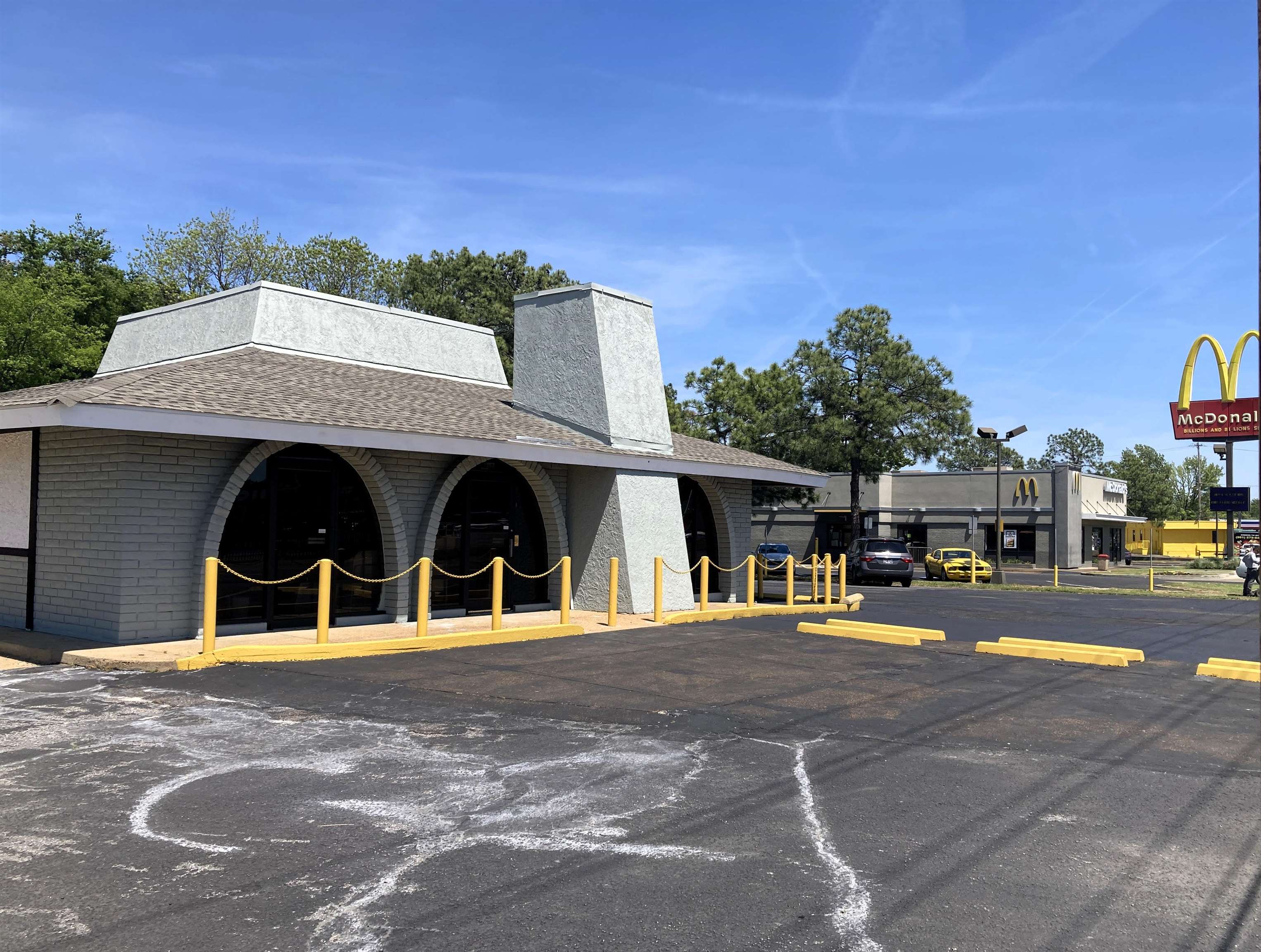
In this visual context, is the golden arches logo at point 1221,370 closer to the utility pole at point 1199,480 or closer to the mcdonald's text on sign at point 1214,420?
the mcdonald's text on sign at point 1214,420

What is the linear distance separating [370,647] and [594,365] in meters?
8.68

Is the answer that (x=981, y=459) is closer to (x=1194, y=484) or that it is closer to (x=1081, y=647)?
(x=1194, y=484)

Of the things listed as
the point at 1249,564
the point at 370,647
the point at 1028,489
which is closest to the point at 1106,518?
the point at 1028,489

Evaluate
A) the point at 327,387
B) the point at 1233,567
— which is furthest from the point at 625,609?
the point at 1233,567

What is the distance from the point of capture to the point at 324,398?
15.2 metres

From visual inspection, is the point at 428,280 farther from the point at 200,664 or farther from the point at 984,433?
the point at 200,664

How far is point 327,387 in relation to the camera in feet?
53.6

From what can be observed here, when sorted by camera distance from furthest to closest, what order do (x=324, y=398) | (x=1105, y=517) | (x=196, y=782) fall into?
(x=1105, y=517) < (x=324, y=398) < (x=196, y=782)

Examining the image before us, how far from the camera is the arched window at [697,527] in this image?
22047mm

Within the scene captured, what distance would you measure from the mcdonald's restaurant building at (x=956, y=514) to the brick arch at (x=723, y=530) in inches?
1217

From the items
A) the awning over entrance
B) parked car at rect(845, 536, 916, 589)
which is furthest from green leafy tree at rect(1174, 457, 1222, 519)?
parked car at rect(845, 536, 916, 589)

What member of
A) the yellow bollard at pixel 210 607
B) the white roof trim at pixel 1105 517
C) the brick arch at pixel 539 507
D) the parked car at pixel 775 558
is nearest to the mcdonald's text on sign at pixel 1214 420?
the white roof trim at pixel 1105 517

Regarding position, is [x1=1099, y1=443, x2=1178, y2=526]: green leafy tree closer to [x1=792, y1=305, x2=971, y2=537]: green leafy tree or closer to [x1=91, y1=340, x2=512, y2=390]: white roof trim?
[x1=792, y1=305, x2=971, y2=537]: green leafy tree

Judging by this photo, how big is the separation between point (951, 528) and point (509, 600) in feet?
134
